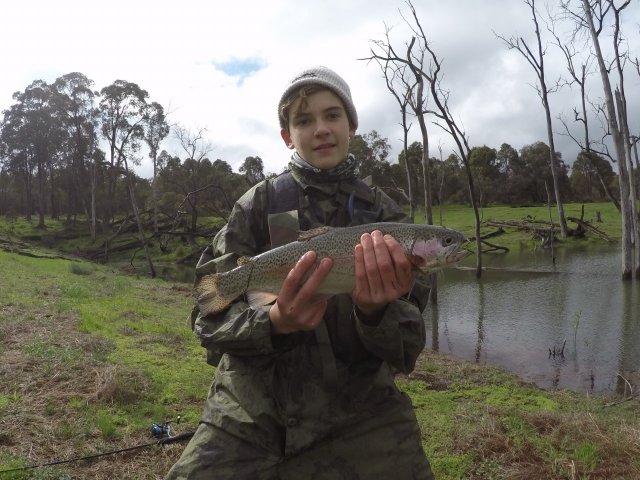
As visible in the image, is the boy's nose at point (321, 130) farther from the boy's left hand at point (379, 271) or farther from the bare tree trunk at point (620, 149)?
the bare tree trunk at point (620, 149)

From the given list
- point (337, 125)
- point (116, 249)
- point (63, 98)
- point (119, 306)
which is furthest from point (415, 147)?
point (337, 125)

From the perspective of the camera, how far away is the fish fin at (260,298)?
3.02m

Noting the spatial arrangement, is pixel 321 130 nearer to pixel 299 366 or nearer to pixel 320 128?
pixel 320 128

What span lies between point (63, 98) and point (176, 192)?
1677 cm

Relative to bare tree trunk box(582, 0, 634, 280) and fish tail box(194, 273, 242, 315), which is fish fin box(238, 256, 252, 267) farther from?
bare tree trunk box(582, 0, 634, 280)

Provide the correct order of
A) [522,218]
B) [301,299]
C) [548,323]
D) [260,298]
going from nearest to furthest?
1. [301,299]
2. [260,298]
3. [548,323]
4. [522,218]

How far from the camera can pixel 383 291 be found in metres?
2.77

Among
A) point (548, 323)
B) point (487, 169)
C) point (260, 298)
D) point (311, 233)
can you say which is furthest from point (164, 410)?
point (487, 169)

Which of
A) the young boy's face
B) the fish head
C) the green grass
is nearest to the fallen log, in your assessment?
the green grass

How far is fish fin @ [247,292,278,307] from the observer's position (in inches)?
119

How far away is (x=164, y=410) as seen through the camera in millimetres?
6402

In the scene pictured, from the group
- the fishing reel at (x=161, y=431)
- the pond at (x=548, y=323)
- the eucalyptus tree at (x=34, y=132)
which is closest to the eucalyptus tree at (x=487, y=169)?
the pond at (x=548, y=323)

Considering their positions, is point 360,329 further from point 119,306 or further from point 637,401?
point 119,306

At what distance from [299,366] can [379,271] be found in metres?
0.76
